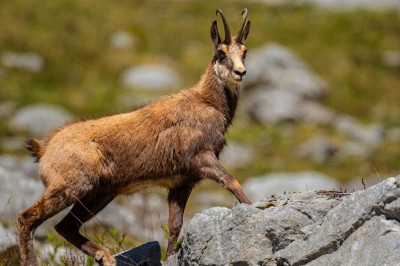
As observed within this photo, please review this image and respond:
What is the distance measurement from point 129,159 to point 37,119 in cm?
1720

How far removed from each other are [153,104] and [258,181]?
12.2 meters

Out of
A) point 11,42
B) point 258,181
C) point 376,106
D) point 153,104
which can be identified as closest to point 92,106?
point 11,42

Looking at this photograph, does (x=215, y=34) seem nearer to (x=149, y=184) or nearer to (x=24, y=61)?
(x=149, y=184)

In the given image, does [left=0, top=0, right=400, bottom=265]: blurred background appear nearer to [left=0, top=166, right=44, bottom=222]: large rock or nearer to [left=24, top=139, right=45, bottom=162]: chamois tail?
[left=0, top=166, right=44, bottom=222]: large rock

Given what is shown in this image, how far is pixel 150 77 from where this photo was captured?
32.4m

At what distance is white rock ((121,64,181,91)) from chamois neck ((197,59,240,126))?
20.9 metres

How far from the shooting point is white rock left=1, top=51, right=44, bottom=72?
31.3 m

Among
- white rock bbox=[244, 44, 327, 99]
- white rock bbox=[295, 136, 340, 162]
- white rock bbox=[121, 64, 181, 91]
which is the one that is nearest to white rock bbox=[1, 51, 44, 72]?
white rock bbox=[121, 64, 181, 91]

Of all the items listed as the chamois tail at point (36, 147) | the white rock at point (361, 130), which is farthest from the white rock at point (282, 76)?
the chamois tail at point (36, 147)

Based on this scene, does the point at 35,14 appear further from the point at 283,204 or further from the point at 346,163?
the point at 283,204

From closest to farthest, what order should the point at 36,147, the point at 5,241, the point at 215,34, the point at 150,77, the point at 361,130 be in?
the point at 36,147 < the point at 5,241 < the point at 215,34 < the point at 361,130 < the point at 150,77

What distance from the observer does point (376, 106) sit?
3362 centimetres

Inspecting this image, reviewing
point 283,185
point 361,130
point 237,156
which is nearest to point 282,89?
point 361,130

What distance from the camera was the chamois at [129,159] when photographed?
30.2ft
